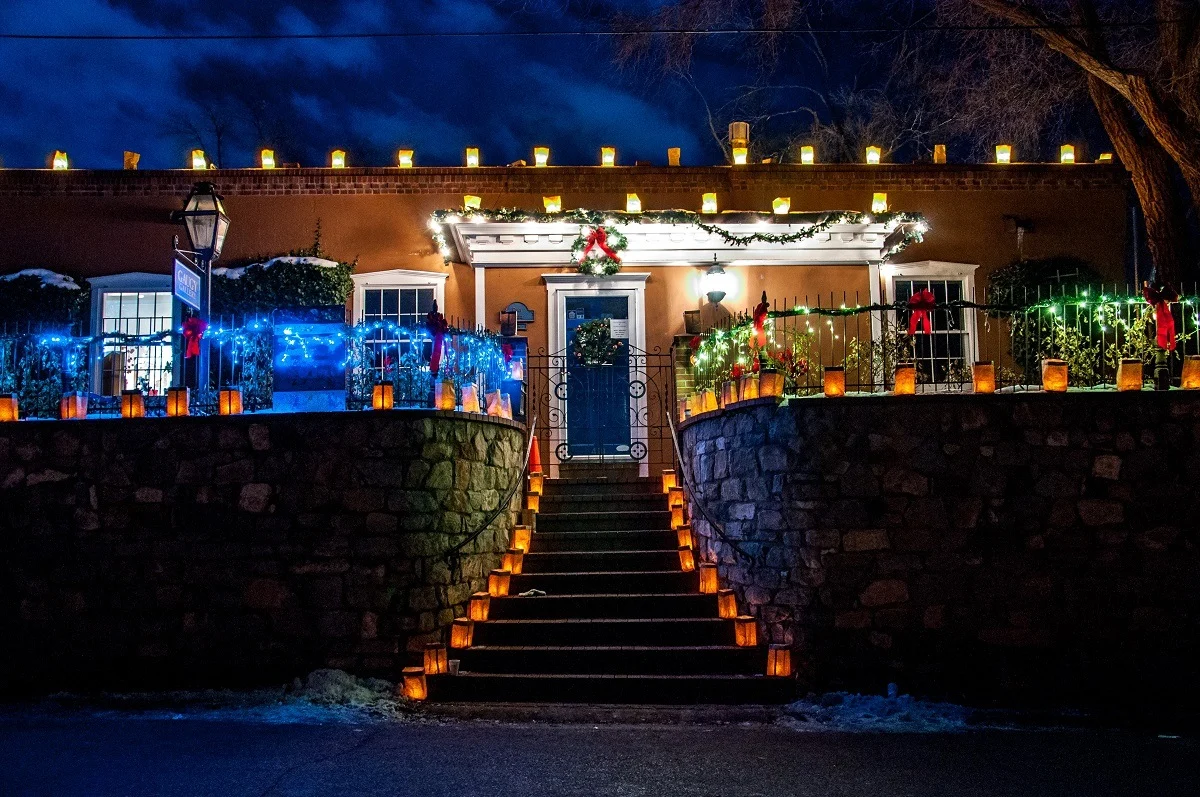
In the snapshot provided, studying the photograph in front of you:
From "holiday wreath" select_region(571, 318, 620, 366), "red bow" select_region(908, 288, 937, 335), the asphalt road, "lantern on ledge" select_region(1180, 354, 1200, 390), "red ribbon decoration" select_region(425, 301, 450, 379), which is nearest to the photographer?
the asphalt road

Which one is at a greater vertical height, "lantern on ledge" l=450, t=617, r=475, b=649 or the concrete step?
the concrete step

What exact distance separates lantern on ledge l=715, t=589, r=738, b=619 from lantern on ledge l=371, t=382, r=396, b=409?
3.21 m

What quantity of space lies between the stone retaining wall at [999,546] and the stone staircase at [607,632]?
648 millimetres

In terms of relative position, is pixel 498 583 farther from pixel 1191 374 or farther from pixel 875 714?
pixel 1191 374

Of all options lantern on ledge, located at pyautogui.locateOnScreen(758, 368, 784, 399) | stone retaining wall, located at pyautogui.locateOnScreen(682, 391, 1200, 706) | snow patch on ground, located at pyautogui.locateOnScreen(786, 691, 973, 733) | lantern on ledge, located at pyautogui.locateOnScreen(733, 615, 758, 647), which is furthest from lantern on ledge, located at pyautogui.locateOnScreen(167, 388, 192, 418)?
snow patch on ground, located at pyautogui.locateOnScreen(786, 691, 973, 733)

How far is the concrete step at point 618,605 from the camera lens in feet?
27.7

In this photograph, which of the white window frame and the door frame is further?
the white window frame

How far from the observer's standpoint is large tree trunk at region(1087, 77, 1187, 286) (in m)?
11.1

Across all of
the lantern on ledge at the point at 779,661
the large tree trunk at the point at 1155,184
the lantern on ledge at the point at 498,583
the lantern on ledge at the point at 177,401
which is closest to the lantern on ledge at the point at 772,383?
the lantern on ledge at the point at 779,661

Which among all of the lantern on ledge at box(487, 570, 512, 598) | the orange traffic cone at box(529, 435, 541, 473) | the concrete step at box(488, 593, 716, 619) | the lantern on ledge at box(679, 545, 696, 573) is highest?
the orange traffic cone at box(529, 435, 541, 473)

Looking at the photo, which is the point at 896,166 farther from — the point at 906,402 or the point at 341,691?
the point at 341,691

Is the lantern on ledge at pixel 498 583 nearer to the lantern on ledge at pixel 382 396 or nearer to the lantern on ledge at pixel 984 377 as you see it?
the lantern on ledge at pixel 382 396

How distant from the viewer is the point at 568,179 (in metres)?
12.8

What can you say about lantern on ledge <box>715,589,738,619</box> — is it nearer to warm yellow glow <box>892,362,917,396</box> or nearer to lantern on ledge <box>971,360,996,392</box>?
warm yellow glow <box>892,362,917,396</box>
